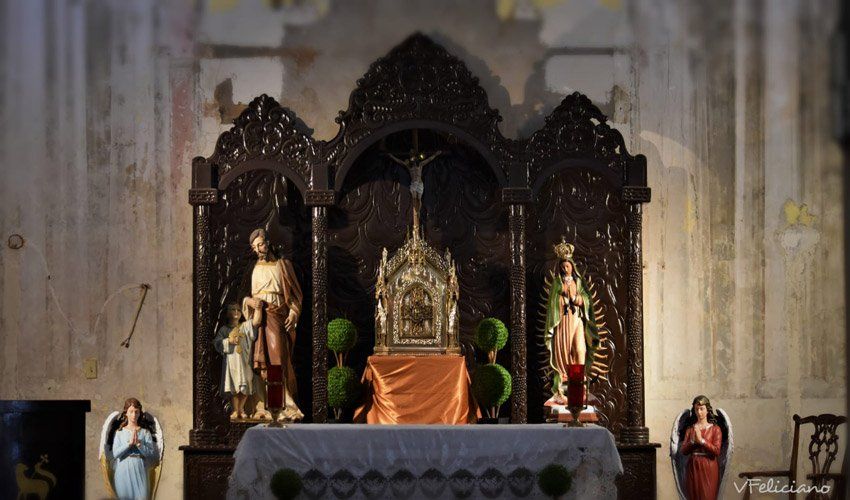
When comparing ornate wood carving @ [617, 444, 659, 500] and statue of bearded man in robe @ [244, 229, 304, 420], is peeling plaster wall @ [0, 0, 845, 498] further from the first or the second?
statue of bearded man in robe @ [244, 229, 304, 420]

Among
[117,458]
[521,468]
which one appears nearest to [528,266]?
[521,468]

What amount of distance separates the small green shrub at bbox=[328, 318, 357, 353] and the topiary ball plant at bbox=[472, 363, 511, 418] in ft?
3.80

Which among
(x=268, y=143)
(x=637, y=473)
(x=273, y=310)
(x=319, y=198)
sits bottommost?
(x=637, y=473)

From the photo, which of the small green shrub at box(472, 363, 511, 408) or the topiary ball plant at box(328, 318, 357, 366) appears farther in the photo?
the topiary ball plant at box(328, 318, 357, 366)

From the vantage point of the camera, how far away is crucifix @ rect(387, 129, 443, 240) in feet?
31.3

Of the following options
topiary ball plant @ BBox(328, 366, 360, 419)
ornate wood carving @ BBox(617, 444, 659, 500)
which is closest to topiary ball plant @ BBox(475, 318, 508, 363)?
topiary ball plant @ BBox(328, 366, 360, 419)

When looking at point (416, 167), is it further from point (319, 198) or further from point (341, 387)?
point (341, 387)

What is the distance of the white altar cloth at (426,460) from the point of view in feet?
23.3

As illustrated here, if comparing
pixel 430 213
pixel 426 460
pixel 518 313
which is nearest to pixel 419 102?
pixel 430 213

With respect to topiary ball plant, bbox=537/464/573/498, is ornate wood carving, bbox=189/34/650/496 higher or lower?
higher

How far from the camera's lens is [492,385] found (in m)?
9.08

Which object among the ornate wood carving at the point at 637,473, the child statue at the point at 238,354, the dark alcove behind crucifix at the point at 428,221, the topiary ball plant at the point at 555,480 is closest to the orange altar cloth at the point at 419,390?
the dark alcove behind crucifix at the point at 428,221

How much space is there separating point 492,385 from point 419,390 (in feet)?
2.06

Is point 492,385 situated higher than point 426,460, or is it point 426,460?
point 492,385
